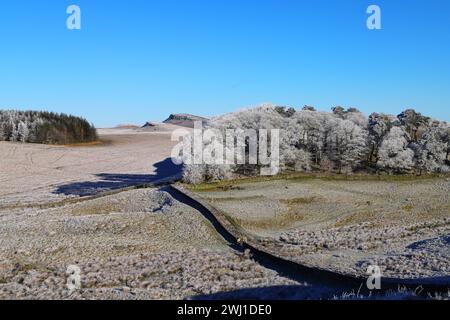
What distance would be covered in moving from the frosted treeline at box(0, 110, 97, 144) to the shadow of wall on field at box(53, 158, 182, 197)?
41807 mm

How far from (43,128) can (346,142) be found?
69657 mm

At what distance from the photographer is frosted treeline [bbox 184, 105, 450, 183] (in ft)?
154

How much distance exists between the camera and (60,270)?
18.5m

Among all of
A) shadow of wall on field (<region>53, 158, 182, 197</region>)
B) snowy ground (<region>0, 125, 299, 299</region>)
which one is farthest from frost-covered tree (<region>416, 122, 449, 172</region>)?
snowy ground (<region>0, 125, 299, 299</region>)

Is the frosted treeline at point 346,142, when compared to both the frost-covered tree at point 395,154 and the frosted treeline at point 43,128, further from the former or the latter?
the frosted treeline at point 43,128

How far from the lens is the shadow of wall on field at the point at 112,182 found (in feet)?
149

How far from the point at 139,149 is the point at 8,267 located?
222ft

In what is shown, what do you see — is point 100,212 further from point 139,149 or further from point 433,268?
point 139,149

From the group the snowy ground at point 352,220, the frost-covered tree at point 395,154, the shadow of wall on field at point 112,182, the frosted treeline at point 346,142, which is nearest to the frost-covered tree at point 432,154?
the frosted treeline at point 346,142

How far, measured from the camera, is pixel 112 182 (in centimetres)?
5212

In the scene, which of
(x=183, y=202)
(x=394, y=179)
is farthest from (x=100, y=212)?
(x=394, y=179)

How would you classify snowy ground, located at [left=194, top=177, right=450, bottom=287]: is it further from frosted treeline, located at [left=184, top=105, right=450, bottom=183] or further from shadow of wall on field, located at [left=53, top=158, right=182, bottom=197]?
shadow of wall on field, located at [left=53, top=158, right=182, bottom=197]

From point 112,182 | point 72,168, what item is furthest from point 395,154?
point 72,168

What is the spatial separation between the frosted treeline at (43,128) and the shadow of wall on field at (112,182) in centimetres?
4181
